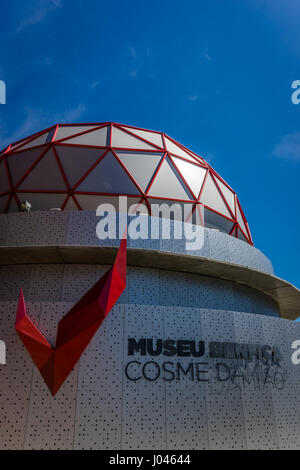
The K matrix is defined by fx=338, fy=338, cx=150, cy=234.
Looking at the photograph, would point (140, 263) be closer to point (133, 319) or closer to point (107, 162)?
point (133, 319)

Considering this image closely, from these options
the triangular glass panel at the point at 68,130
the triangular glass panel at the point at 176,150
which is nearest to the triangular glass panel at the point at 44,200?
the triangular glass panel at the point at 68,130

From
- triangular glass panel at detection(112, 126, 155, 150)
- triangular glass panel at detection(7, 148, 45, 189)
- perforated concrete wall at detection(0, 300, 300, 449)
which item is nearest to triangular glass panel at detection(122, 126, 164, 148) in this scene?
triangular glass panel at detection(112, 126, 155, 150)

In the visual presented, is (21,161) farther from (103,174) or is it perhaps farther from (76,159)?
(103,174)

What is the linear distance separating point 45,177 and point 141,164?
3.69m

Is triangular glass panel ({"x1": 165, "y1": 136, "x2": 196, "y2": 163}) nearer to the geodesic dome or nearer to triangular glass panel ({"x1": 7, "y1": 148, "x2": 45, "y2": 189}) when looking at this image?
the geodesic dome

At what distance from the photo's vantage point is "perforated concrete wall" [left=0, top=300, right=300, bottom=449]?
7.25 m

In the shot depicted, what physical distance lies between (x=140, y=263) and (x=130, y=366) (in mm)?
3359

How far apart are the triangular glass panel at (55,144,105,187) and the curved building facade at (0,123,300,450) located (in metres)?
0.06

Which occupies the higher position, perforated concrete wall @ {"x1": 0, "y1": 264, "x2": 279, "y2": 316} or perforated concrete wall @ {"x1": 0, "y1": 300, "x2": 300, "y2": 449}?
perforated concrete wall @ {"x1": 0, "y1": 264, "x2": 279, "y2": 316}

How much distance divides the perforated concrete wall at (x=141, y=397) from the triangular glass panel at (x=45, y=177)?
5431 mm

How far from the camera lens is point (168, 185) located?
42.8ft

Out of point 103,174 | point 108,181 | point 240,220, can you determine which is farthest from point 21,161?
point 240,220

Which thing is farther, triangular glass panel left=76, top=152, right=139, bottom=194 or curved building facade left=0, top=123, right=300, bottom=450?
triangular glass panel left=76, top=152, right=139, bottom=194
